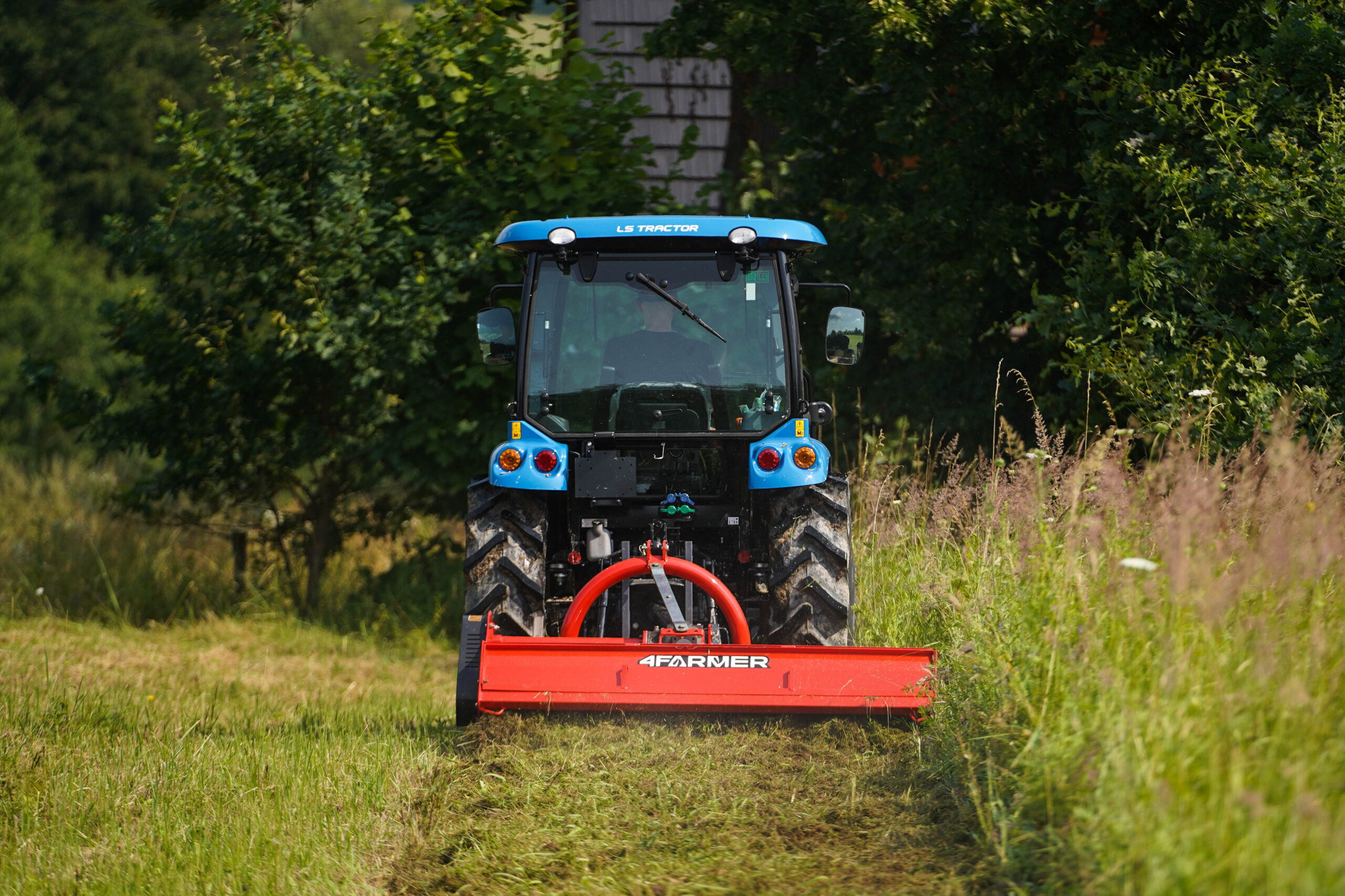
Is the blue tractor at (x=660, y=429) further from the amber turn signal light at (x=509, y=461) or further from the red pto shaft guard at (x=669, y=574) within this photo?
the red pto shaft guard at (x=669, y=574)

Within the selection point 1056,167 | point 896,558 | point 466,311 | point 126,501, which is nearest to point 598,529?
point 896,558

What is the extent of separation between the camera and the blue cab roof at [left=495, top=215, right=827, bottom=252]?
5.61 metres

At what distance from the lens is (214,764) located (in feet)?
15.5

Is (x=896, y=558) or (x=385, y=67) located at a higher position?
(x=385, y=67)

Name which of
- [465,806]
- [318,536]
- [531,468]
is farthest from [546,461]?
[318,536]

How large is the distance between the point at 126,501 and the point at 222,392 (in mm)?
1258

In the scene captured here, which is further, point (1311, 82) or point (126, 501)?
point (126, 501)

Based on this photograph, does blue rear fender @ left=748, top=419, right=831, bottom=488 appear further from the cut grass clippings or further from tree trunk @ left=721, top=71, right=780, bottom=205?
tree trunk @ left=721, top=71, right=780, bottom=205

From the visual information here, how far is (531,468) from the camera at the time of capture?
5.50 meters

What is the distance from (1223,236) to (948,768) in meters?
4.50

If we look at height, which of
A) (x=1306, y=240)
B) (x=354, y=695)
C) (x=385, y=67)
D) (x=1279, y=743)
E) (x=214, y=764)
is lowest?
(x=354, y=695)

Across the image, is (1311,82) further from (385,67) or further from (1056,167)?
(385,67)

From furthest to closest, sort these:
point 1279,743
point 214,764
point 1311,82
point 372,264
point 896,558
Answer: point 372,264 → point 1311,82 → point 896,558 → point 214,764 → point 1279,743

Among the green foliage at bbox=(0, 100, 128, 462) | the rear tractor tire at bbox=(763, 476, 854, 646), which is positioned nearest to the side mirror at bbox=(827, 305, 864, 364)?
the rear tractor tire at bbox=(763, 476, 854, 646)
